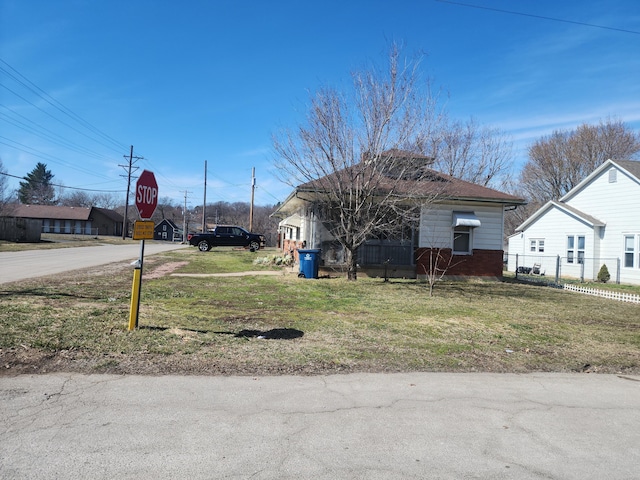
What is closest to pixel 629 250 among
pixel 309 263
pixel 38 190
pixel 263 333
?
pixel 309 263

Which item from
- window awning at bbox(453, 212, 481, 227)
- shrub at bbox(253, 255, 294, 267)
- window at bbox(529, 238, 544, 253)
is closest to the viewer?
window awning at bbox(453, 212, 481, 227)

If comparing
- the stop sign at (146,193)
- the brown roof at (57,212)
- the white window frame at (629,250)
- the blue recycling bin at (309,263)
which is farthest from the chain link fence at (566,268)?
the brown roof at (57,212)

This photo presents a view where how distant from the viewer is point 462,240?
57.8ft

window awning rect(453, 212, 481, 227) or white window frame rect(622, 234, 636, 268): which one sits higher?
window awning rect(453, 212, 481, 227)

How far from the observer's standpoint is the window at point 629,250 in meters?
21.3

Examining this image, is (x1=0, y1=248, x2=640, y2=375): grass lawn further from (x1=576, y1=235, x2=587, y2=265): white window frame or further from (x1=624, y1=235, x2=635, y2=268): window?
(x1=576, y1=235, x2=587, y2=265): white window frame

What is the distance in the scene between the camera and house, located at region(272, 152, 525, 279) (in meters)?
16.8

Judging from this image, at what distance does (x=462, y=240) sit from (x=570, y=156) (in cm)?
2668

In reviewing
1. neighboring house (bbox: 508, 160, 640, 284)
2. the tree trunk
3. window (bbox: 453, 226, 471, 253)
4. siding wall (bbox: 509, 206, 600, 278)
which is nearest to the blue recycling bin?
the tree trunk

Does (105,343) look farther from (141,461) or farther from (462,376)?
(462,376)

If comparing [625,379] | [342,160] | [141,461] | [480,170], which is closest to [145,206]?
[141,461]

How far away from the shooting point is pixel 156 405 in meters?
4.19

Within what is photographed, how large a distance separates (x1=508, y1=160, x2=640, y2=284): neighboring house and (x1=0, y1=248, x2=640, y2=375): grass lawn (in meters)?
11.8

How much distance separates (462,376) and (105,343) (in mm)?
4690
